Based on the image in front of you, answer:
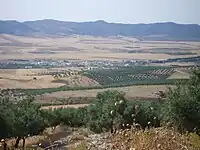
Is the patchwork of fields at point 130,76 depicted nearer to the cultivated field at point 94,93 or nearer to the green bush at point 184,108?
the cultivated field at point 94,93

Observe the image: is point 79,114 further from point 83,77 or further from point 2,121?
point 83,77

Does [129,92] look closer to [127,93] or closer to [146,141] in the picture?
[127,93]

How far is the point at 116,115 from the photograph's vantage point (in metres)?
19.0

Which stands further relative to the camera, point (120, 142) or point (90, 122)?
point (90, 122)

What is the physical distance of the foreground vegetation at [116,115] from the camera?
42.4ft

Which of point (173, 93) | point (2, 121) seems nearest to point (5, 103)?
point (2, 121)

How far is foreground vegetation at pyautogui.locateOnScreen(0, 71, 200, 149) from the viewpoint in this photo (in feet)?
42.4

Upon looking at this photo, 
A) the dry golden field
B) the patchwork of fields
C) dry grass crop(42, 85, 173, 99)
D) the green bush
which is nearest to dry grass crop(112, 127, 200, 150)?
the green bush

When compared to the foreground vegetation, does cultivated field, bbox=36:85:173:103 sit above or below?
below

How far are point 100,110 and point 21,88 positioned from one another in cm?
4645

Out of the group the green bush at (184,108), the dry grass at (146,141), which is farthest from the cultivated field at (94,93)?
the dry grass at (146,141)

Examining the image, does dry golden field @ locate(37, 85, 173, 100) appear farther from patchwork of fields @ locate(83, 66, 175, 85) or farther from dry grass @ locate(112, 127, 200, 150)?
dry grass @ locate(112, 127, 200, 150)

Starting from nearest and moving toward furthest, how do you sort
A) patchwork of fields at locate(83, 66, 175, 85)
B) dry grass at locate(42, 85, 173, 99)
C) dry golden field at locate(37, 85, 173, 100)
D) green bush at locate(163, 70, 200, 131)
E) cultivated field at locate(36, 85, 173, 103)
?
green bush at locate(163, 70, 200, 131), cultivated field at locate(36, 85, 173, 103), dry golden field at locate(37, 85, 173, 100), dry grass at locate(42, 85, 173, 99), patchwork of fields at locate(83, 66, 175, 85)

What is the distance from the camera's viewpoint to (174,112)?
13.2 m
